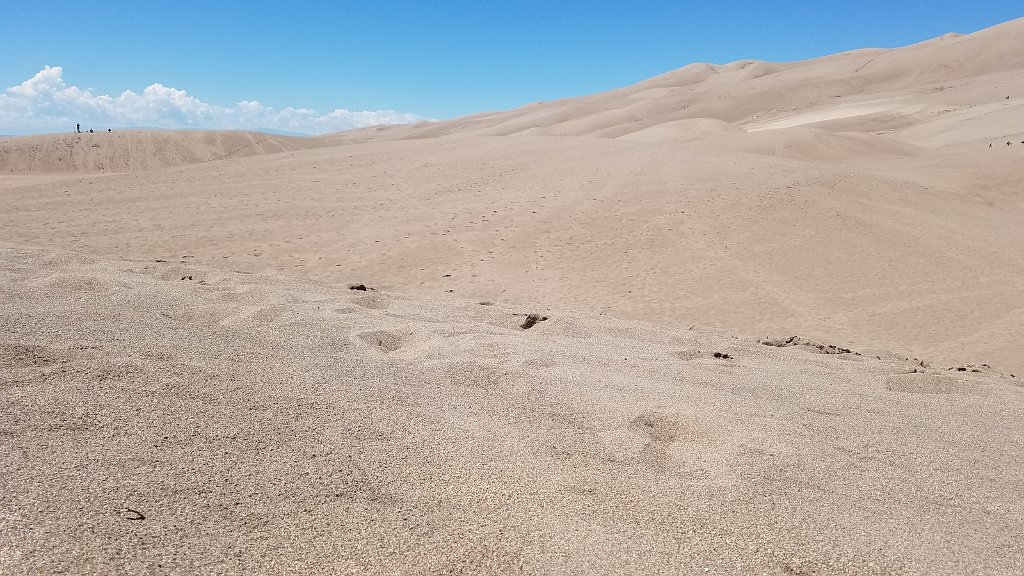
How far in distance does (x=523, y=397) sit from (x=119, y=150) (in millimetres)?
44726

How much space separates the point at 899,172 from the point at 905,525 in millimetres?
19468

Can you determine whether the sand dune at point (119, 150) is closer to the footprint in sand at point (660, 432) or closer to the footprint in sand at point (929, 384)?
the footprint in sand at point (660, 432)

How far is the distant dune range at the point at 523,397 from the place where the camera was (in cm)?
229

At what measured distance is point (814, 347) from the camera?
6.27m

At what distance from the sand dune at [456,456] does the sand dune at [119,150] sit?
1522 inches

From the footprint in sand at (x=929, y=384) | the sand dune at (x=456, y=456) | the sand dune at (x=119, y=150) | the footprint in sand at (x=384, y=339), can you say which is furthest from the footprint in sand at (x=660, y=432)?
the sand dune at (x=119, y=150)

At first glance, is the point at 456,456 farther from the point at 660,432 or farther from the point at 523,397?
the point at 660,432

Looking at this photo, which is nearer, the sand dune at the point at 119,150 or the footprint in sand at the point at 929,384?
the footprint in sand at the point at 929,384

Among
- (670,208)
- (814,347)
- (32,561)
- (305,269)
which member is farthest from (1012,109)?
(32,561)

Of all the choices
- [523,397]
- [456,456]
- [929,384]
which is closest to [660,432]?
[523,397]

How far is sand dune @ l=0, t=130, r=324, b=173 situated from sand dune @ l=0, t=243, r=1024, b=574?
3866cm

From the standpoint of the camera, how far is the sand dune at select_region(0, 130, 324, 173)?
37188mm

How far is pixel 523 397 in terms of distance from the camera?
368 centimetres

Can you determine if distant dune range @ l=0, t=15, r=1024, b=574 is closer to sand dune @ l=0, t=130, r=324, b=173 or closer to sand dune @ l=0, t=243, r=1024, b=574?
sand dune @ l=0, t=243, r=1024, b=574
